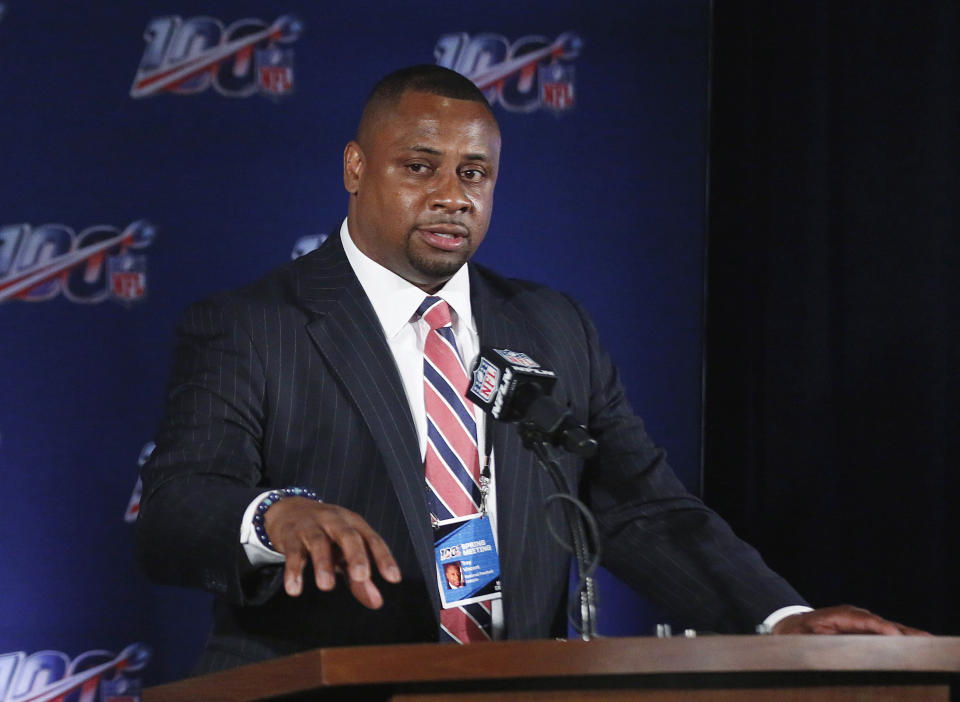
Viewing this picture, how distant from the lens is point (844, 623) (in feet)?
5.09

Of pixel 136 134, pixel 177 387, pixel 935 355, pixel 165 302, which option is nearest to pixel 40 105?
pixel 136 134

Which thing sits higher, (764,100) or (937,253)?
(764,100)

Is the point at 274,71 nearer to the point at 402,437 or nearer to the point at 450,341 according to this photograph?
the point at 450,341

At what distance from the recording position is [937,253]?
2.67 m

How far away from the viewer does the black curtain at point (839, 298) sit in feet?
8.82

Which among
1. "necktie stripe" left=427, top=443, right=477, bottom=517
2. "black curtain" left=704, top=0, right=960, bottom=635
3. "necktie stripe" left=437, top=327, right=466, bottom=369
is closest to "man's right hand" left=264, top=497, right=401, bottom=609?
"necktie stripe" left=427, top=443, right=477, bottom=517

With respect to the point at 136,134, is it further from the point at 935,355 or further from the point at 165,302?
the point at 935,355

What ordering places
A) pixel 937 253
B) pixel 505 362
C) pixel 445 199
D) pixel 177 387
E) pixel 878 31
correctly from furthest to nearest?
pixel 878 31
pixel 937 253
pixel 445 199
pixel 177 387
pixel 505 362

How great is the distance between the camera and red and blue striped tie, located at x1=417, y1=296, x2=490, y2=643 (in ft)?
6.61

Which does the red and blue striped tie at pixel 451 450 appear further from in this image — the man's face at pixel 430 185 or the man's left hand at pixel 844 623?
the man's left hand at pixel 844 623

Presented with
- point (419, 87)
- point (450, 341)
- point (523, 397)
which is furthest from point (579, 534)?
point (419, 87)

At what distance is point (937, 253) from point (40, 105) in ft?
7.79

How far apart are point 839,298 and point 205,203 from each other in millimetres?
1750

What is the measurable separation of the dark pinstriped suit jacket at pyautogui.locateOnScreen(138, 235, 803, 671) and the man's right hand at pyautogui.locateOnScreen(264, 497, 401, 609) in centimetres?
38
